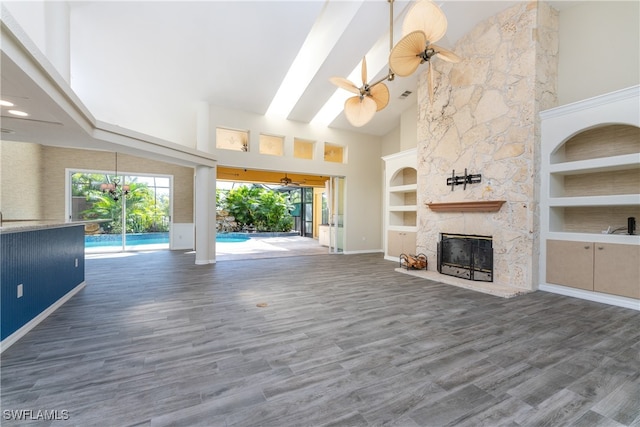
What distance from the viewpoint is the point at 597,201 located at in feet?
13.5

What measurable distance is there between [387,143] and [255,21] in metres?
6.09

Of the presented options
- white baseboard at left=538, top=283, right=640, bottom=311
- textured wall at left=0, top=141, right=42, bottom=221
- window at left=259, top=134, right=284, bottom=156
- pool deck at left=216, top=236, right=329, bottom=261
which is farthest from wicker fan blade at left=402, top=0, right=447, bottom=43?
textured wall at left=0, top=141, right=42, bottom=221

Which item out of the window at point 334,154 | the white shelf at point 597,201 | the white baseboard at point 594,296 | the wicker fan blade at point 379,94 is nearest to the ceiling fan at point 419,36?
the wicker fan blade at point 379,94

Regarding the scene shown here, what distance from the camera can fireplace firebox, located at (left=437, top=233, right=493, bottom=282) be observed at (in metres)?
5.30

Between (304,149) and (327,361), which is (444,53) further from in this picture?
(304,149)

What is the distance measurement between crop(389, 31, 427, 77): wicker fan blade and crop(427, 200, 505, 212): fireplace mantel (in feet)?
10.0

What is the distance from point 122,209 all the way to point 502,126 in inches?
451

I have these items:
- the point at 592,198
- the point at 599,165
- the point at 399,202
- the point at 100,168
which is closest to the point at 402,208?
the point at 399,202

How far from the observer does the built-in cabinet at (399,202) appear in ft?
25.5

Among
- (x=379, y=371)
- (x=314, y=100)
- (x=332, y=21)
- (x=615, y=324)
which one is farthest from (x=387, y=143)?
(x=379, y=371)

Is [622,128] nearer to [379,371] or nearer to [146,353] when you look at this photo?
[379,371]

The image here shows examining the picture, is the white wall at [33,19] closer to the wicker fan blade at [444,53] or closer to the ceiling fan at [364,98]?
the ceiling fan at [364,98]

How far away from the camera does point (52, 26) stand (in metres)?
Answer: 4.28

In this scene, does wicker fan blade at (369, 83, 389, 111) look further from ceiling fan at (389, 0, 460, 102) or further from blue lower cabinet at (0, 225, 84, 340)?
blue lower cabinet at (0, 225, 84, 340)
